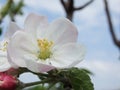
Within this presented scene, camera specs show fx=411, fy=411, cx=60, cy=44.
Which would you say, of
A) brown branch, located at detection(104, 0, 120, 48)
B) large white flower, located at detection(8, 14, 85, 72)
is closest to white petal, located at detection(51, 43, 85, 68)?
large white flower, located at detection(8, 14, 85, 72)

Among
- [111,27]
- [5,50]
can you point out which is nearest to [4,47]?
[5,50]

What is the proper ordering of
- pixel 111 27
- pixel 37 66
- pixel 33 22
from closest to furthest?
1. pixel 37 66
2. pixel 33 22
3. pixel 111 27

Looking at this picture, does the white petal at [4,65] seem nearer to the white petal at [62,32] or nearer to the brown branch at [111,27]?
the white petal at [62,32]

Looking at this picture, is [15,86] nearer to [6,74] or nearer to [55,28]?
[6,74]

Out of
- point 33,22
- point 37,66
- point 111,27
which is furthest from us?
point 111,27

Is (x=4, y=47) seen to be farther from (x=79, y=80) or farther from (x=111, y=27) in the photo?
(x=111, y=27)

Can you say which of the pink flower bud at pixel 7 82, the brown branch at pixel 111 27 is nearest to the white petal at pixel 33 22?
the pink flower bud at pixel 7 82

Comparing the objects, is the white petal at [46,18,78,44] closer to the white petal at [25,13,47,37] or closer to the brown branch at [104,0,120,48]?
the white petal at [25,13,47,37]
